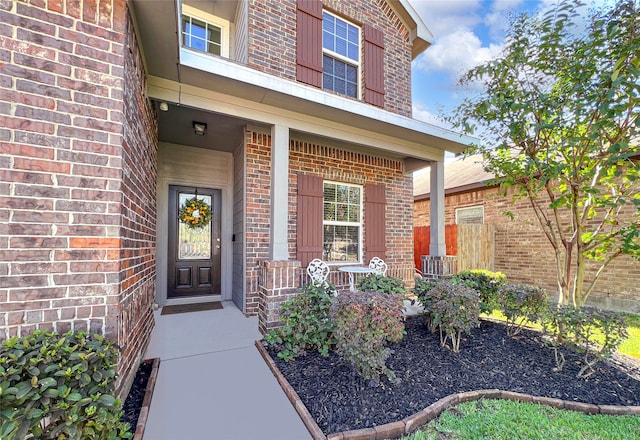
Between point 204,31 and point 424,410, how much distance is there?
6418 mm

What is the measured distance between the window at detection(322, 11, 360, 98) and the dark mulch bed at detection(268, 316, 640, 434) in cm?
462

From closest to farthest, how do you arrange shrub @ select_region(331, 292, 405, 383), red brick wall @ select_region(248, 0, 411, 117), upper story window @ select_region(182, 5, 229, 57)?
shrub @ select_region(331, 292, 405, 383), red brick wall @ select_region(248, 0, 411, 117), upper story window @ select_region(182, 5, 229, 57)

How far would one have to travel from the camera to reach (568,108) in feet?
11.5

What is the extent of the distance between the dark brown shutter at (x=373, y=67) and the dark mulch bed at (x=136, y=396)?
5373mm

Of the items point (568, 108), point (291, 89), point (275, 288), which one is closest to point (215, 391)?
point (275, 288)

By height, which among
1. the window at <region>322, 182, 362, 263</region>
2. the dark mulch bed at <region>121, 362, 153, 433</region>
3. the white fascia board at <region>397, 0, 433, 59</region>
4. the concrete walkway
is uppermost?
the white fascia board at <region>397, 0, 433, 59</region>

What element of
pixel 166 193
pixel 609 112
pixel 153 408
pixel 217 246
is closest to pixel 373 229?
pixel 217 246

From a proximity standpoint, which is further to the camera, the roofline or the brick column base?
the roofline

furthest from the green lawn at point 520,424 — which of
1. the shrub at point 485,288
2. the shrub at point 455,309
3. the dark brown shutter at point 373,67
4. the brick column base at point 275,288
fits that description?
the dark brown shutter at point 373,67

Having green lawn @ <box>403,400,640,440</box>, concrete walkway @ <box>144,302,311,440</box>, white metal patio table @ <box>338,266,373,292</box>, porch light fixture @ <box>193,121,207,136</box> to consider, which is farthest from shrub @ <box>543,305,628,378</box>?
porch light fixture @ <box>193,121,207,136</box>

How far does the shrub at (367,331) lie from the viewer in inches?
94.3

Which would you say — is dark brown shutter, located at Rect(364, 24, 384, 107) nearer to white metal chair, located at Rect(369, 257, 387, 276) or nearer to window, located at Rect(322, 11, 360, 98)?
window, located at Rect(322, 11, 360, 98)

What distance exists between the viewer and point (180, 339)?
11.4ft

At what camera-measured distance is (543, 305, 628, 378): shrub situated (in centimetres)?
285
